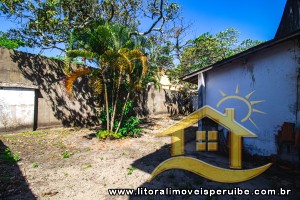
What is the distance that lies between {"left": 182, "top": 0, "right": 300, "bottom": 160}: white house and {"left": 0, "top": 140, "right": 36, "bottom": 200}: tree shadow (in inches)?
236

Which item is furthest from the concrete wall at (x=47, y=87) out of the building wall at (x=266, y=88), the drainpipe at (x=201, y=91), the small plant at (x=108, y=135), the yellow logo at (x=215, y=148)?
the building wall at (x=266, y=88)

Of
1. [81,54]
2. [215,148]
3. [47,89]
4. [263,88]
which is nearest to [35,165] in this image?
[81,54]

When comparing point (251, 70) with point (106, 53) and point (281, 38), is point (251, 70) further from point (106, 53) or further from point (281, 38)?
point (106, 53)

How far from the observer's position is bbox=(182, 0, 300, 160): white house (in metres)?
4.99

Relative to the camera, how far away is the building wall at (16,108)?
7.92m

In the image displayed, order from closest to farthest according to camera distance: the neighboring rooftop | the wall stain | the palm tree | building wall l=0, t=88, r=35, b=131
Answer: the neighboring rooftop
the wall stain
the palm tree
building wall l=0, t=88, r=35, b=131

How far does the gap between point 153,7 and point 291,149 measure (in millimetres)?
11942

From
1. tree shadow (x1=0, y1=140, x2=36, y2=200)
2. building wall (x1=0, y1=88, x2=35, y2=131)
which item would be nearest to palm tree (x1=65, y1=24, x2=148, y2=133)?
building wall (x1=0, y1=88, x2=35, y2=131)

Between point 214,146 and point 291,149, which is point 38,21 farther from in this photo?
point 291,149

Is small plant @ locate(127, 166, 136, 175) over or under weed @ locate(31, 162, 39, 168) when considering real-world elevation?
under

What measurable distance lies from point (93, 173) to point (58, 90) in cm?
654

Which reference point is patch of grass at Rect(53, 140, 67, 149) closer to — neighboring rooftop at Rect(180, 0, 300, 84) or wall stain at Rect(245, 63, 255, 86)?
neighboring rooftop at Rect(180, 0, 300, 84)

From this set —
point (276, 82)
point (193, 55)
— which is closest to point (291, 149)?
point (276, 82)

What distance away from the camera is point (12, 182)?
404 centimetres
